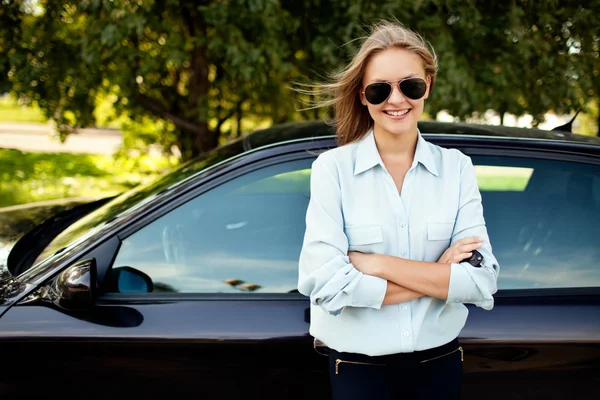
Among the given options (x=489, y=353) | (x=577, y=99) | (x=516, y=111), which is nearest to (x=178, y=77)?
(x=516, y=111)

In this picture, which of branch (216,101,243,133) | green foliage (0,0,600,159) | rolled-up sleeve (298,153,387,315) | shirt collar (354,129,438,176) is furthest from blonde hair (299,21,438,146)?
branch (216,101,243,133)

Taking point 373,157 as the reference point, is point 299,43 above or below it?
above

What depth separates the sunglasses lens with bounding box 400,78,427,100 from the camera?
168cm

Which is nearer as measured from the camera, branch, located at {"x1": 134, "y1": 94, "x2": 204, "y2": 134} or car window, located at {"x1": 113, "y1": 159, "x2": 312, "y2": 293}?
car window, located at {"x1": 113, "y1": 159, "x2": 312, "y2": 293}

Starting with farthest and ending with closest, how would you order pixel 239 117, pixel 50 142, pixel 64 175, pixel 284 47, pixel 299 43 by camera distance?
pixel 50 142, pixel 64 175, pixel 239 117, pixel 299 43, pixel 284 47

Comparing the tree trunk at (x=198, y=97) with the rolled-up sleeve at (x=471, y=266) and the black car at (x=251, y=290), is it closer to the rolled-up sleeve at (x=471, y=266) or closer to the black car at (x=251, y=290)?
the black car at (x=251, y=290)

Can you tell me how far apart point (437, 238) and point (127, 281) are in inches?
48.1

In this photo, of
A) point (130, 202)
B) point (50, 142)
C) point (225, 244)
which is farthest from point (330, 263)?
point (50, 142)

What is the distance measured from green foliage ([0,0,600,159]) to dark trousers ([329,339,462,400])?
2845mm

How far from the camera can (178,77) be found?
651 centimetres

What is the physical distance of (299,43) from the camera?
5.15 meters

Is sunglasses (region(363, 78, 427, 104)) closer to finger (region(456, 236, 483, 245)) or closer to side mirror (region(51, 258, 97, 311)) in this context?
finger (region(456, 236, 483, 245))

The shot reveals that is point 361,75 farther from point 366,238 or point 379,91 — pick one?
point 366,238

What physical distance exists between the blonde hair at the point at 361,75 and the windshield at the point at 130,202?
0.77 metres
